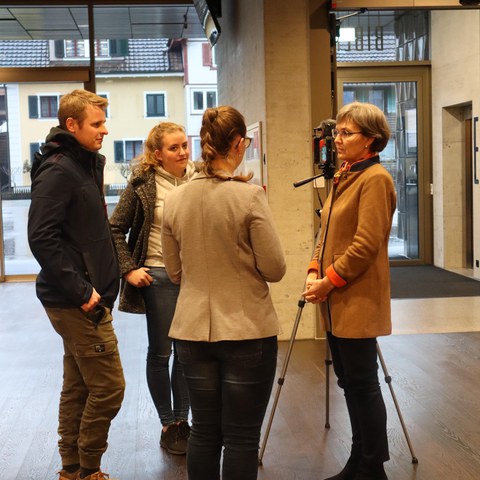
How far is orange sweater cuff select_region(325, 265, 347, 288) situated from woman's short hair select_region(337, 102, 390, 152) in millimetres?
480

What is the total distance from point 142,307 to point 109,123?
24.1ft

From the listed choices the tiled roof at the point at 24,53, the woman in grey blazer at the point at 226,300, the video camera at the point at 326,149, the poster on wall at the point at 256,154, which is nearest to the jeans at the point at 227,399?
the woman in grey blazer at the point at 226,300

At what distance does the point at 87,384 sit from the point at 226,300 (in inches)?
34.5

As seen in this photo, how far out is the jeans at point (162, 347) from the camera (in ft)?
11.5

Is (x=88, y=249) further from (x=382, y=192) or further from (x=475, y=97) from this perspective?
(x=475, y=97)

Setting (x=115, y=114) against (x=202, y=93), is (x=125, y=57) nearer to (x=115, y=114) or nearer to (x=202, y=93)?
(x=115, y=114)

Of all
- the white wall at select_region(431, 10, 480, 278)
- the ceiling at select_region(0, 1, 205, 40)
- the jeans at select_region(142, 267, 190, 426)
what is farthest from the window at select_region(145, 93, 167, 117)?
the jeans at select_region(142, 267, 190, 426)

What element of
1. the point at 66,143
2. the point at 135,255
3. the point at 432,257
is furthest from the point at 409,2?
the point at 432,257

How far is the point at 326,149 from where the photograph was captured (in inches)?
152

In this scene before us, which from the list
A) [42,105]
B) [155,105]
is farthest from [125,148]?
[42,105]

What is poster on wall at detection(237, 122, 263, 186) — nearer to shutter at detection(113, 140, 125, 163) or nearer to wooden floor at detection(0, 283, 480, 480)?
wooden floor at detection(0, 283, 480, 480)

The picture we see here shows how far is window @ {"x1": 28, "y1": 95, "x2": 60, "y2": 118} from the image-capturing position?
10055 millimetres

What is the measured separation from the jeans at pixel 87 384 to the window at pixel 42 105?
7.47 meters

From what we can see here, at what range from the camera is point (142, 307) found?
11.7 ft
